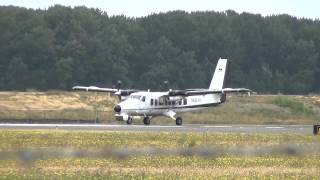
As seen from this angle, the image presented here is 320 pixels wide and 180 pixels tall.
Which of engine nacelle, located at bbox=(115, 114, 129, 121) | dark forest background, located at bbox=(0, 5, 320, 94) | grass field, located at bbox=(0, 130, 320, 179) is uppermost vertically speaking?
dark forest background, located at bbox=(0, 5, 320, 94)

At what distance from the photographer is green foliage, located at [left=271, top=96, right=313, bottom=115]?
89.0 metres

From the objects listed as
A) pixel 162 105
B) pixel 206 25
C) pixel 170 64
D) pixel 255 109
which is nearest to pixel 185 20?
pixel 206 25

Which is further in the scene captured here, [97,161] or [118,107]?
[118,107]

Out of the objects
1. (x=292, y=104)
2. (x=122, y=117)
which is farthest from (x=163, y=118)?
(x=292, y=104)

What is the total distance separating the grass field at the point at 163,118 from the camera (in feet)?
260

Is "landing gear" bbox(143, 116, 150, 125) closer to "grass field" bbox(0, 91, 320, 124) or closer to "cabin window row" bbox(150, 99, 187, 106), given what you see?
"cabin window row" bbox(150, 99, 187, 106)

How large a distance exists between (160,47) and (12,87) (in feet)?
91.4

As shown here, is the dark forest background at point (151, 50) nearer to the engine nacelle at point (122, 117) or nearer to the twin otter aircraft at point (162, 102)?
the twin otter aircraft at point (162, 102)

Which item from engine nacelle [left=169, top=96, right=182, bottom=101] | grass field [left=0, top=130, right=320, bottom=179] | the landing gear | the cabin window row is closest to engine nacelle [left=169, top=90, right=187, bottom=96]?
engine nacelle [left=169, top=96, right=182, bottom=101]

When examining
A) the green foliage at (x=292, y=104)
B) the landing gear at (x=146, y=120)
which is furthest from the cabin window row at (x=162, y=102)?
the green foliage at (x=292, y=104)

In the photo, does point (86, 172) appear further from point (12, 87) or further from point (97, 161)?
point (12, 87)

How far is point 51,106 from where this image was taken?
8744 cm

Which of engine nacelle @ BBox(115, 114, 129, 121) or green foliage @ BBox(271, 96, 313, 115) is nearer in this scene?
engine nacelle @ BBox(115, 114, 129, 121)

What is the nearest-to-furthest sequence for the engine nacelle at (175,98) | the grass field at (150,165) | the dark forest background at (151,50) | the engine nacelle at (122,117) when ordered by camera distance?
1. the grass field at (150,165)
2. the engine nacelle at (122,117)
3. the engine nacelle at (175,98)
4. the dark forest background at (151,50)
